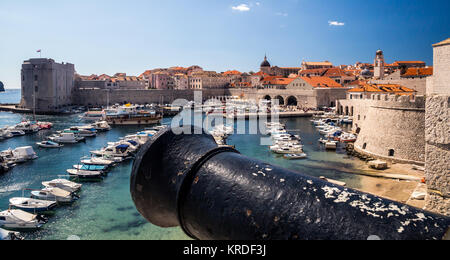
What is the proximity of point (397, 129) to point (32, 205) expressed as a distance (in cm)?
1228

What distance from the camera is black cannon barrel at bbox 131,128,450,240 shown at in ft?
3.44

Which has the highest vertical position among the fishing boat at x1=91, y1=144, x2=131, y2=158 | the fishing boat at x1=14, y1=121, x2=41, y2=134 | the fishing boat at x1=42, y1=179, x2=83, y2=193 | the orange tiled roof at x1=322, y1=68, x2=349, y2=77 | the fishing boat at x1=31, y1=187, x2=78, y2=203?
the orange tiled roof at x1=322, y1=68, x2=349, y2=77

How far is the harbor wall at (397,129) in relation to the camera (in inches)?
473

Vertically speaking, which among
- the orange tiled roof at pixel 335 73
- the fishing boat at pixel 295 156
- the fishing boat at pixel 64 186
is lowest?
the fishing boat at pixel 64 186

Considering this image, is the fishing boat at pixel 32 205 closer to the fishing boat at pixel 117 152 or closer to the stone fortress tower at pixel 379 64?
the fishing boat at pixel 117 152

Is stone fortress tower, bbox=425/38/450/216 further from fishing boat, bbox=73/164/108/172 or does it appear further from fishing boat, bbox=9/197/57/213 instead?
fishing boat, bbox=73/164/108/172

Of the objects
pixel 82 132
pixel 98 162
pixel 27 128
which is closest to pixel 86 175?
pixel 98 162

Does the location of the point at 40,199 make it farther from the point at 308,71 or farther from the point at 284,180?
the point at 308,71

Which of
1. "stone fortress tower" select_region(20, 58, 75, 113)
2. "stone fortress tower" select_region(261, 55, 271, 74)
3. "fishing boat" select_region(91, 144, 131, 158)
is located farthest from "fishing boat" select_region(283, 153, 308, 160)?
"stone fortress tower" select_region(261, 55, 271, 74)

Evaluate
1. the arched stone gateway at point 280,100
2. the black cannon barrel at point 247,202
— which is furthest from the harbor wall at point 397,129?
the arched stone gateway at point 280,100

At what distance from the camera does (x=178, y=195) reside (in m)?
1.28

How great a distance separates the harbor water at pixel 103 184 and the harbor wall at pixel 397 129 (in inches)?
50.0

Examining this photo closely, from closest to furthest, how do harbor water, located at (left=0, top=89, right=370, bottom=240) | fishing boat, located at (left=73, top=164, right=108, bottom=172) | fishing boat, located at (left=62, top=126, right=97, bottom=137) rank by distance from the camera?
harbor water, located at (left=0, top=89, right=370, bottom=240) → fishing boat, located at (left=73, top=164, right=108, bottom=172) → fishing boat, located at (left=62, top=126, right=97, bottom=137)

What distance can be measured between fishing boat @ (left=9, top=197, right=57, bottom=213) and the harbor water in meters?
0.30
